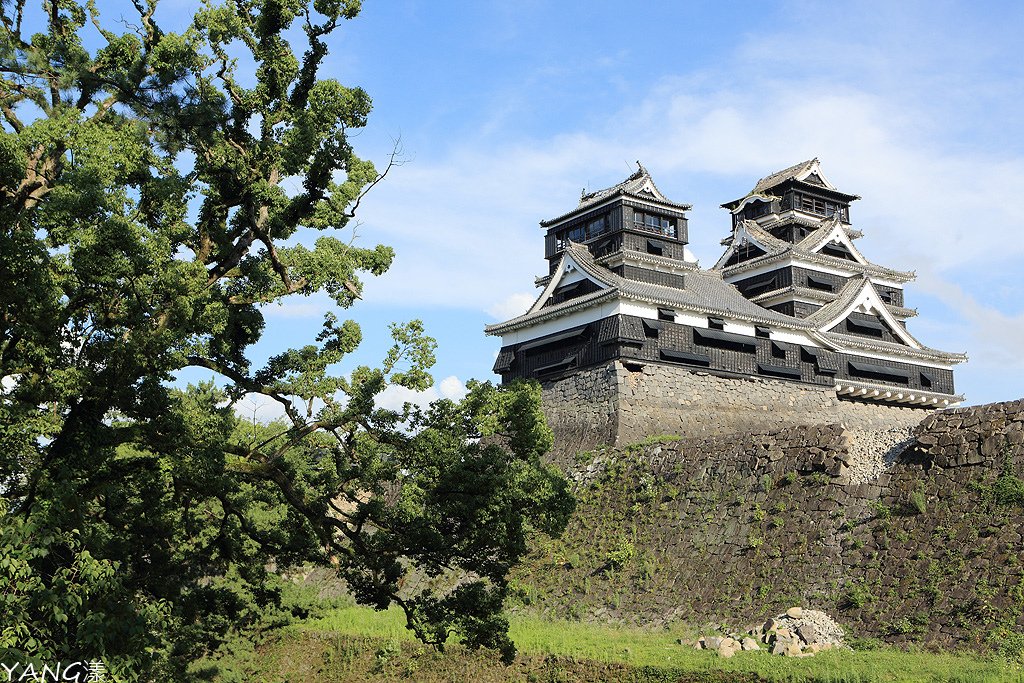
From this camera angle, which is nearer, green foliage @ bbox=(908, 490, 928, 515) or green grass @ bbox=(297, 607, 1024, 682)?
green grass @ bbox=(297, 607, 1024, 682)

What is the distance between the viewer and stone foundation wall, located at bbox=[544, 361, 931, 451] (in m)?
29.7

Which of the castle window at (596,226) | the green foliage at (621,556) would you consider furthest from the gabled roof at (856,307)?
the green foliage at (621,556)

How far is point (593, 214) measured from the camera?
115 feet

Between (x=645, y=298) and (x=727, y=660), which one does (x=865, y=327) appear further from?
(x=727, y=660)

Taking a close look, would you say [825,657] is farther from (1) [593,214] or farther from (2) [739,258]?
(2) [739,258]

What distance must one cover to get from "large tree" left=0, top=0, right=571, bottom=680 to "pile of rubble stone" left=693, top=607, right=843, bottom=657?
536 centimetres

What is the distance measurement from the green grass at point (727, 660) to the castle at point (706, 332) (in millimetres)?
10221

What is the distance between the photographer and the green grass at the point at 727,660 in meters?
13.6

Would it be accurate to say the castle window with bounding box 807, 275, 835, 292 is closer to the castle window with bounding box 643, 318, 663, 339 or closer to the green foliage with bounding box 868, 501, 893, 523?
the castle window with bounding box 643, 318, 663, 339

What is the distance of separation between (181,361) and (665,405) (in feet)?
70.1

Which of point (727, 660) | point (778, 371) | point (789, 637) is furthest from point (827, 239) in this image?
point (727, 660)

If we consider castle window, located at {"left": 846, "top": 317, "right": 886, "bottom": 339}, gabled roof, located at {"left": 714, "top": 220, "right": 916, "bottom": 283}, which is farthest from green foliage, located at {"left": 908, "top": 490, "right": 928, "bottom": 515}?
gabled roof, located at {"left": 714, "top": 220, "right": 916, "bottom": 283}

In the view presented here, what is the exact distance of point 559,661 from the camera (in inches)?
680

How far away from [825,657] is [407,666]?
853cm
